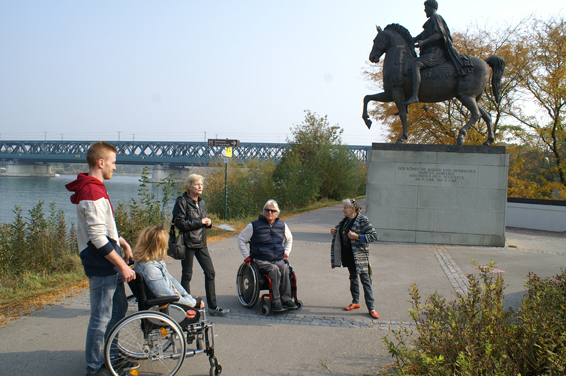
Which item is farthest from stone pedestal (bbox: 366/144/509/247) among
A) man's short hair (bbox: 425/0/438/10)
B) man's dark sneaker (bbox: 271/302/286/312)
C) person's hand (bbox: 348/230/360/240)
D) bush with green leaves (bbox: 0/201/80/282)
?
bush with green leaves (bbox: 0/201/80/282)

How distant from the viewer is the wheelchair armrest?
3239 millimetres

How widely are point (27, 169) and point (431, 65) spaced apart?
76778 mm

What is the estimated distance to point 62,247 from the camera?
8344 mm

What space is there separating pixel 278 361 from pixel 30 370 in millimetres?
2200

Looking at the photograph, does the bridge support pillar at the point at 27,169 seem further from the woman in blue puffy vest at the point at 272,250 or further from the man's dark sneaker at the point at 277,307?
the man's dark sneaker at the point at 277,307

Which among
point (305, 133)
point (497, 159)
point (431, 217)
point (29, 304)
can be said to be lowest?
point (29, 304)

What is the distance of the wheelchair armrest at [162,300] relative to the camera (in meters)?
3.24

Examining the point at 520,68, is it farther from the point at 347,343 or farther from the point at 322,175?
the point at 347,343

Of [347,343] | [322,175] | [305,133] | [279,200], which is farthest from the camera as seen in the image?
[305,133]

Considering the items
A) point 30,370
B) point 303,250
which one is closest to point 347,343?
point 30,370

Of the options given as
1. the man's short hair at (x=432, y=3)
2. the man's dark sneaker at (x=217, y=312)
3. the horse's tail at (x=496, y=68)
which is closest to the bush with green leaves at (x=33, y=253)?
the man's dark sneaker at (x=217, y=312)

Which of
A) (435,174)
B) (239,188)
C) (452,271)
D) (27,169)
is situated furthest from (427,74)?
(27,169)

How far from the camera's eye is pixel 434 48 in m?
9.91

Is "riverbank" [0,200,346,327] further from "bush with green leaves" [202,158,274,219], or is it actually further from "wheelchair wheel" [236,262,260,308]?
"bush with green leaves" [202,158,274,219]
